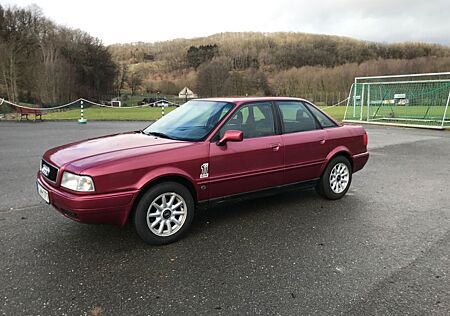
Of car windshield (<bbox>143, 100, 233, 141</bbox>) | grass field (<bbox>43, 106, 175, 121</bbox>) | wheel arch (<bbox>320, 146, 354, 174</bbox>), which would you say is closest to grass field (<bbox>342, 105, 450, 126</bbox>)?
grass field (<bbox>43, 106, 175, 121</bbox>)

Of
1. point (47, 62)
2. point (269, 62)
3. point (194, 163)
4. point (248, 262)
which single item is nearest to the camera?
point (248, 262)

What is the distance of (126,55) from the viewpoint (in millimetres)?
128125

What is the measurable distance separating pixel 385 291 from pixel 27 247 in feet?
11.2

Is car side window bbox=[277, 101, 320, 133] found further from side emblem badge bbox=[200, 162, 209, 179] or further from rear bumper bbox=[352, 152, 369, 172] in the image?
side emblem badge bbox=[200, 162, 209, 179]

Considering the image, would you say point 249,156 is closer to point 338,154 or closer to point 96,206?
point 338,154

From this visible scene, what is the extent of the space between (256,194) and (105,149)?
1.90 metres

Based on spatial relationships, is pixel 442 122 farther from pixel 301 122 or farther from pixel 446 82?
pixel 301 122

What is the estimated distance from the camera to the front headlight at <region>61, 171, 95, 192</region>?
11.6 feet

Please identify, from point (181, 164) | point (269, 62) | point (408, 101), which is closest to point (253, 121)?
point (181, 164)

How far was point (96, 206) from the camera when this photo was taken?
11.7 ft

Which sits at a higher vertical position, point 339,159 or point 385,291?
point 339,159

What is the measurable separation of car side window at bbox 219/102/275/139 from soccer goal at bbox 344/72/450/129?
15345 millimetres

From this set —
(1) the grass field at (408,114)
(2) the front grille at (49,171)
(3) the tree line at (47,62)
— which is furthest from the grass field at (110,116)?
(2) the front grille at (49,171)

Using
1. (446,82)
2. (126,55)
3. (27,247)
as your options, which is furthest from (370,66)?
(27,247)
